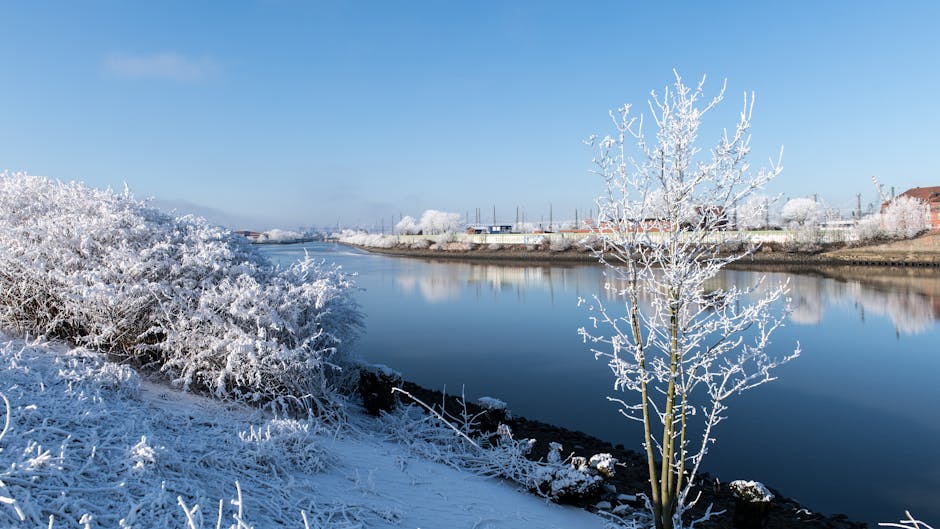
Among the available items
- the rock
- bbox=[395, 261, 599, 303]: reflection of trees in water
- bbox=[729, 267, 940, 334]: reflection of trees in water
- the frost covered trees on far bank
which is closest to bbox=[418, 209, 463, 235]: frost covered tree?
the frost covered trees on far bank

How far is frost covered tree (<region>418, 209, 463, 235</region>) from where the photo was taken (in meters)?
112

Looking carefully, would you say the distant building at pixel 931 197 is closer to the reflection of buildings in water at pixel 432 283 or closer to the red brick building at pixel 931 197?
the red brick building at pixel 931 197

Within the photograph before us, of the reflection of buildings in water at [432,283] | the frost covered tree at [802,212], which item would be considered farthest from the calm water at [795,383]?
the frost covered tree at [802,212]

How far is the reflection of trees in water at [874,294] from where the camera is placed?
73.7 ft

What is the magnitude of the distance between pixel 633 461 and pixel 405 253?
242 feet

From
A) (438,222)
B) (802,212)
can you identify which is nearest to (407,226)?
(438,222)

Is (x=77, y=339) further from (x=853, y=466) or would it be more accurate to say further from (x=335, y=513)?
(x=853, y=466)

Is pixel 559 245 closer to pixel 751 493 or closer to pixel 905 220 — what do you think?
pixel 905 220

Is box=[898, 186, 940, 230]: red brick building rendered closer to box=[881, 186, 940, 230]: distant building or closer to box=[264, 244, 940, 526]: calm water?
box=[881, 186, 940, 230]: distant building

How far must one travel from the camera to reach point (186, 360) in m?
7.05

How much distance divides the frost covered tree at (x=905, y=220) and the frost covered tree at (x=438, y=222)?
71.8 metres

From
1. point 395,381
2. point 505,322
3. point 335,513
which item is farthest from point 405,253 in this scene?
point 335,513

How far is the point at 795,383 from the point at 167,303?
14.1 metres

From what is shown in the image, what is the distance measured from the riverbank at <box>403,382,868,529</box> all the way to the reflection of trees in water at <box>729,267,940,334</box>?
37.1 feet
